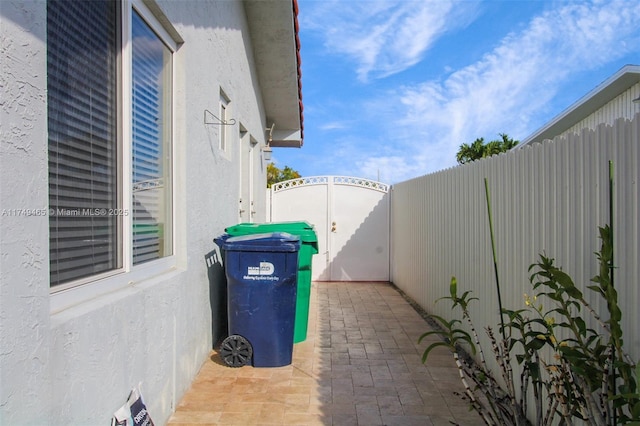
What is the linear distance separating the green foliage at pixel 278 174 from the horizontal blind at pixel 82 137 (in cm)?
3212

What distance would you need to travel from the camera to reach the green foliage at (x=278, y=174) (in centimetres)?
3557

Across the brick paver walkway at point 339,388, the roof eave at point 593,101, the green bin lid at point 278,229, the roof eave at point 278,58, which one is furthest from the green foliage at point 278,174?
the brick paver walkway at point 339,388

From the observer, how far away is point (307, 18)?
8227 millimetres

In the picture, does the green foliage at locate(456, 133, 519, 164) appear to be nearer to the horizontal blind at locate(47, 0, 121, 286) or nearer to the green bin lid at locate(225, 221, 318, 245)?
the green bin lid at locate(225, 221, 318, 245)

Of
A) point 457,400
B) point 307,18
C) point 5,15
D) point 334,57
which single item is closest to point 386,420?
point 457,400

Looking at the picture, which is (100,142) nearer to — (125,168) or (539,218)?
(125,168)

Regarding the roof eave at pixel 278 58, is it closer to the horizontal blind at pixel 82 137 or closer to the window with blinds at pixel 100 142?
the window with blinds at pixel 100 142

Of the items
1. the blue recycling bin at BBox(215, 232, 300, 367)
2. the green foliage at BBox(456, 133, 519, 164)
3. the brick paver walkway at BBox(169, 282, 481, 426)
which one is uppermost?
the green foliage at BBox(456, 133, 519, 164)

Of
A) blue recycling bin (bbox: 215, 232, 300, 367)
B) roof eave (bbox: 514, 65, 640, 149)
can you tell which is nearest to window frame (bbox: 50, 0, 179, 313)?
blue recycling bin (bbox: 215, 232, 300, 367)

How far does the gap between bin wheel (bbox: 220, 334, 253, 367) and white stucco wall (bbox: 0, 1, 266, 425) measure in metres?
0.25

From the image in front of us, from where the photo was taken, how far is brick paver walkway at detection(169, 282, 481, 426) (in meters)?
3.55

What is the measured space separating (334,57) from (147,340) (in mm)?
10519

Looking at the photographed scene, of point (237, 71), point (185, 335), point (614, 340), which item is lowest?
point (185, 335)

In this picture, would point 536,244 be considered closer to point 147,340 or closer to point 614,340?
point 614,340
